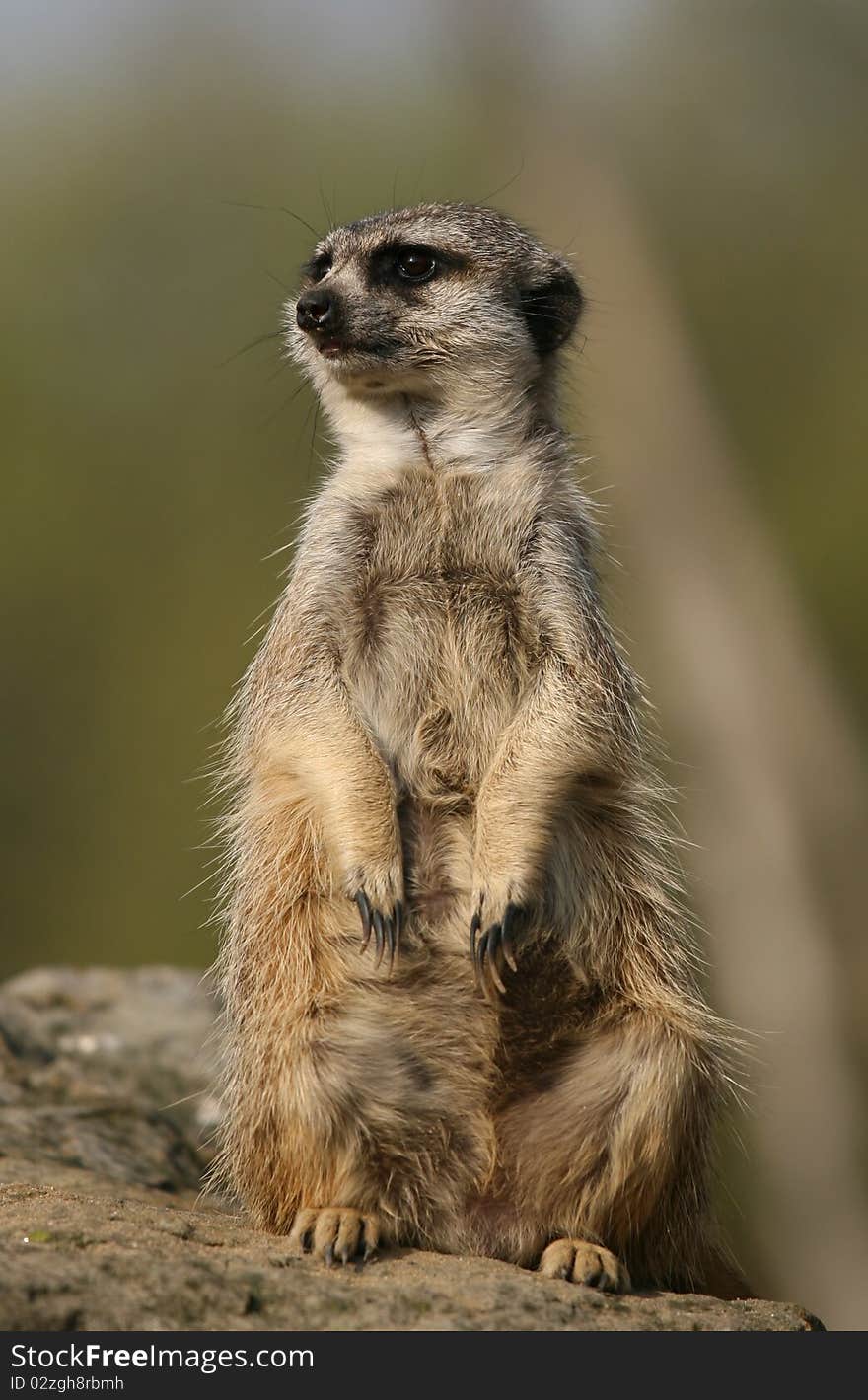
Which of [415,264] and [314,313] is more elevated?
[415,264]

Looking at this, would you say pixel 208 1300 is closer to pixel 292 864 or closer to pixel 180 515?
pixel 292 864

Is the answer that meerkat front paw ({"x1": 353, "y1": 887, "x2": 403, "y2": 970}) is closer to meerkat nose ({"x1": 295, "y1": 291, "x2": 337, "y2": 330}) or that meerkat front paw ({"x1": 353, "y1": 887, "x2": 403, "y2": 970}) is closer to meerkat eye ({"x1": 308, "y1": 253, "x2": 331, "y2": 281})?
meerkat nose ({"x1": 295, "y1": 291, "x2": 337, "y2": 330})

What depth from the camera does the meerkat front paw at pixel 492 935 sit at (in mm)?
3340

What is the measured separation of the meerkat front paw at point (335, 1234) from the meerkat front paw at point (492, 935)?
541 mm

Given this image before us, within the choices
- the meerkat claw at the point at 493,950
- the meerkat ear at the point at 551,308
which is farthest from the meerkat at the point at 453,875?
the meerkat ear at the point at 551,308

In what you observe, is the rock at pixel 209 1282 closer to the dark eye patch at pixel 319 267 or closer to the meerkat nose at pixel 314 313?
the meerkat nose at pixel 314 313

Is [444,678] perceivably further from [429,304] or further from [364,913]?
[429,304]

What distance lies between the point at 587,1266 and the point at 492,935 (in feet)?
2.24

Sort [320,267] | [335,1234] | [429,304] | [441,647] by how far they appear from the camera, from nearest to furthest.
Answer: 1. [335,1234]
2. [441,647]
3. [429,304]
4. [320,267]

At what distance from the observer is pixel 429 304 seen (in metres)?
4.09

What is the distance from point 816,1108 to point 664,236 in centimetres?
608

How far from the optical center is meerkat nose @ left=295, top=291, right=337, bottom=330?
153 inches

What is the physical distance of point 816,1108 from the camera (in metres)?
8.57

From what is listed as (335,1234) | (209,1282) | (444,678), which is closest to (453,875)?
(444,678)
